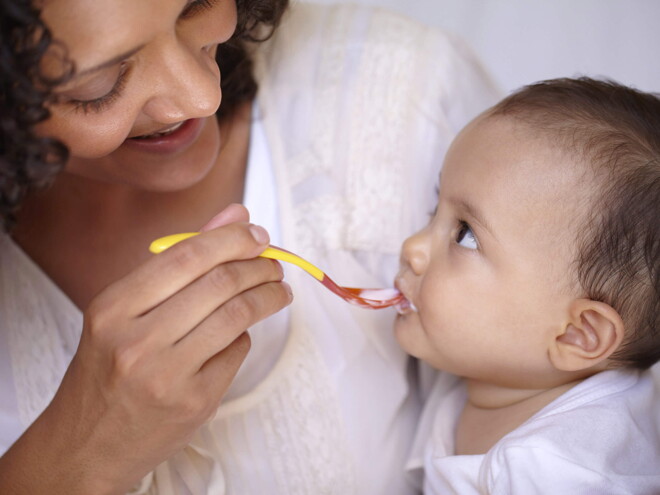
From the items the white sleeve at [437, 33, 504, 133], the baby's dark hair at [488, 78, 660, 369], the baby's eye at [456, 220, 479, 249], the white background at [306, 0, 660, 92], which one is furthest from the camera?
the white background at [306, 0, 660, 92]

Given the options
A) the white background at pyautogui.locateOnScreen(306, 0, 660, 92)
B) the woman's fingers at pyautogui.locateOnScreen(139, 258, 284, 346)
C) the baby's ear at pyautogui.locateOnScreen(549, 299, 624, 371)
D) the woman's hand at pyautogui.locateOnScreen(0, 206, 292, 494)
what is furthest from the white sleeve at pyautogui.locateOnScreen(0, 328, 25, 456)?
the white background at pyautogui.locateOnScreen(306, 0, 660, 92)

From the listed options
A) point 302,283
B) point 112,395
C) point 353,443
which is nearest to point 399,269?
point 302,283

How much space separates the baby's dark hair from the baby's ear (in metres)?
0.02

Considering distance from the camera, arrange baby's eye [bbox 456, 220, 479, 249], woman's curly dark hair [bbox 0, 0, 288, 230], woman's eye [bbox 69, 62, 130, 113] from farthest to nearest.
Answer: baby's eye [bbox 456, 220, 479, 249], woman's eye [bbox 69, 62, 130, 113], woman's curly dark hair [bbox 0, 0, 288, 230]

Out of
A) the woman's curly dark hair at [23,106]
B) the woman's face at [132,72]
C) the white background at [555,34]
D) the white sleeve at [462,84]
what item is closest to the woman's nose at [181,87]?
the woman's face at [132,72]

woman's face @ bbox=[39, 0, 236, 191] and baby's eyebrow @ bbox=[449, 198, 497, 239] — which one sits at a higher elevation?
woman's face @ bbox=[39, 0, 236, 191]

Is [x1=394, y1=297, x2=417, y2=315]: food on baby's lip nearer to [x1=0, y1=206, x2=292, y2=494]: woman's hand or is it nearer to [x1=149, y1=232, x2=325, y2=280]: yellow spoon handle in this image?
[x1=149, y1=232, x2=325, y2=280]: yellow spoon handle

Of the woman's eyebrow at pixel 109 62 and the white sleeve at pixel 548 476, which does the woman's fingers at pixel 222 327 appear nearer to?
the woman's eyebrow at pixel 109 62

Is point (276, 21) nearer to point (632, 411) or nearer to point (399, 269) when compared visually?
point (399, 269)

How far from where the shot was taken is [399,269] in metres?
1.28

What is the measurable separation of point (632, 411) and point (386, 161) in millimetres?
585

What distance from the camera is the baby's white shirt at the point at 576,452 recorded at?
1039mm

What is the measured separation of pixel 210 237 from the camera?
2.85 ft

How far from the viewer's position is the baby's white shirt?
104 centimetres
